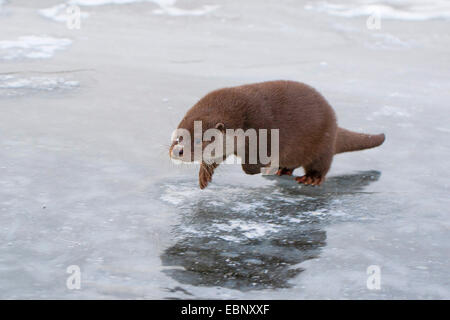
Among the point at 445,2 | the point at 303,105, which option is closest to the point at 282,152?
the point at 303,105

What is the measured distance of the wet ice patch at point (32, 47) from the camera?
19.6ft

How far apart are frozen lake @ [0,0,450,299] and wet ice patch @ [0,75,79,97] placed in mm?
16

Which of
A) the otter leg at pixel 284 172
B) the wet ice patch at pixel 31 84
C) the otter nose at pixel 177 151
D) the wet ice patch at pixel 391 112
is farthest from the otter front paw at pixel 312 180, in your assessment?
the wet ice patch at pixel 31 84

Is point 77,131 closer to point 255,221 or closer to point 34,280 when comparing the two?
point 255,221

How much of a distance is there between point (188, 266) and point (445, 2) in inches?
295

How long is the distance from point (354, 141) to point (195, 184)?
1.02 m

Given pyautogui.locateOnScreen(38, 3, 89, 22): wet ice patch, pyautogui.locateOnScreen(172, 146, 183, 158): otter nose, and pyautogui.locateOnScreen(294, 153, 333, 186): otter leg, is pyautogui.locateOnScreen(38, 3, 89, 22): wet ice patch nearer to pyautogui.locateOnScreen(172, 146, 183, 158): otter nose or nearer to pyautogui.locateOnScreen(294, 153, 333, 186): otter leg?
pyautogui.locateOnScreen(294, 153, 333, 186): otter leg

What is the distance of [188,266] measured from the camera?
241cm

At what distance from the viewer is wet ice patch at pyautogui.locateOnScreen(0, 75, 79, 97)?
190 inches

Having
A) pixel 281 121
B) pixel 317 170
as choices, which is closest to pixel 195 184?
pixel 281 121

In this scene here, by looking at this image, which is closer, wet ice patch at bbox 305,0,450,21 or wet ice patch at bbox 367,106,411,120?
wet ice patch at bbox 367,106,411,120

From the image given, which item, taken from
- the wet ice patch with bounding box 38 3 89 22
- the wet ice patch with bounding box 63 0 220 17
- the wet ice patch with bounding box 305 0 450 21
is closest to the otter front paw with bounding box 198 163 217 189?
the wet ice patch with bounding box 38 3 89 22

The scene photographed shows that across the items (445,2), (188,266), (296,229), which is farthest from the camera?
(445,2)

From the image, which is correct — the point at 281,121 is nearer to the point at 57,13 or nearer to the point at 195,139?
the point at 195,139
